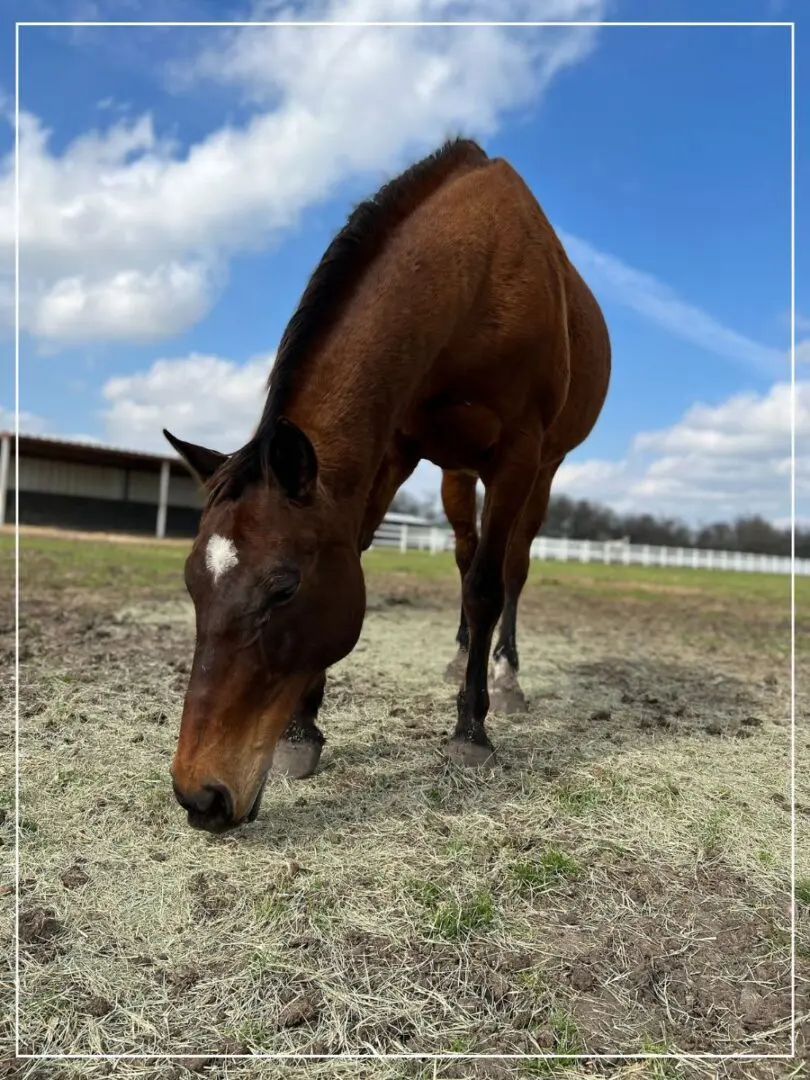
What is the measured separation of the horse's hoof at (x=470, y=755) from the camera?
3.71 meters

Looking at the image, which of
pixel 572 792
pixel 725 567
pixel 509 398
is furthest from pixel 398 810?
pixel 725 567

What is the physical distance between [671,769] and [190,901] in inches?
101

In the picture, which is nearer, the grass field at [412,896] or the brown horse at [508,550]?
the grass field at [412,896]

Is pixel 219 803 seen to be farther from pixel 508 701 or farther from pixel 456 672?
pixel 456 672

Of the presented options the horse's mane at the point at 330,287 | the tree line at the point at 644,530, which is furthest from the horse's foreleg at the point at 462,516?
the tree line at the point at 644,530

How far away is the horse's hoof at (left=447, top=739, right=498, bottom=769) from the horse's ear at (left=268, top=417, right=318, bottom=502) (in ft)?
5.51

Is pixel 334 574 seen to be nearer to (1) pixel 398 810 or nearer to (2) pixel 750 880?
(1) pixel 398 810

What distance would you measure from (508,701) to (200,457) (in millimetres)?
2955

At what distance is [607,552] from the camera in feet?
A: 145

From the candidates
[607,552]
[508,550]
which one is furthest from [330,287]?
[607,552]

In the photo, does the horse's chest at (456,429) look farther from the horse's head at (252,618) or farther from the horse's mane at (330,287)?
the horse's head at (252,618)

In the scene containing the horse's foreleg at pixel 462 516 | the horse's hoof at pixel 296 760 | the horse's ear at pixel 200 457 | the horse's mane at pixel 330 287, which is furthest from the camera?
the horse's foreleg at pixel 462 516

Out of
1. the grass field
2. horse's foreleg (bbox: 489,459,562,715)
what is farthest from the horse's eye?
horse's foreleg (bbox: 489,459,562,715)

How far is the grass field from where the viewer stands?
194 cm
